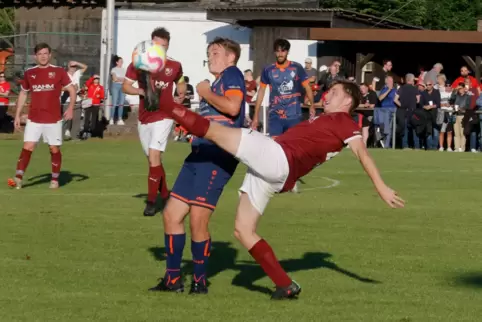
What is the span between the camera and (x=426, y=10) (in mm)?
49156

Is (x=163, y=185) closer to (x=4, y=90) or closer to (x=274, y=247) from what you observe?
(x=274, y=247)

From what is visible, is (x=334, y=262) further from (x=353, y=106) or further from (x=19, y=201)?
(x=19, y=201)


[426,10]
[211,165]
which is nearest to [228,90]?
[211,165]

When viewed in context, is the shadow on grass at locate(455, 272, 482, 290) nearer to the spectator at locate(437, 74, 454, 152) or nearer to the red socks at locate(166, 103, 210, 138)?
the red socks at locate(166, 103, 210, 138)

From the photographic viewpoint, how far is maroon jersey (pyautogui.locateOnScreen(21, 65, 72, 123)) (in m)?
16.7

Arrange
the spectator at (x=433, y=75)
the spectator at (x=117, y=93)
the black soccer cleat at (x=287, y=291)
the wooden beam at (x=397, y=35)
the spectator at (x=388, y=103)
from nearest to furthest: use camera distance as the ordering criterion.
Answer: the black soccer cleat at (x=287, y=291)
the spectator at (x=388, y=103)
the spectator at (x=433, y=75)
the spectator at (x=117, y=93)
the wooden beam at (x=397, y=35)

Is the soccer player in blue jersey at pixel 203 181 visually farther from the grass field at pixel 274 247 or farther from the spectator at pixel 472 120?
the spectator at pixel 472 120

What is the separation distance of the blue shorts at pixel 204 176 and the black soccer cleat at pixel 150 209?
5028mm

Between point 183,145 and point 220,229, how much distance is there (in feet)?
48.3

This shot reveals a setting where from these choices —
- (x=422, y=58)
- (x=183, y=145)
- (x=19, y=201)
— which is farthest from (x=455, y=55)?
(x=19, y=201)

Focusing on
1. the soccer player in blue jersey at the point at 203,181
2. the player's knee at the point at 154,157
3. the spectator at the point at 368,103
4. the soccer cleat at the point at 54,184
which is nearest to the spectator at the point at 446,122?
the spectator at the point at 368,103

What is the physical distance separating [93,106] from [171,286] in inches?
849

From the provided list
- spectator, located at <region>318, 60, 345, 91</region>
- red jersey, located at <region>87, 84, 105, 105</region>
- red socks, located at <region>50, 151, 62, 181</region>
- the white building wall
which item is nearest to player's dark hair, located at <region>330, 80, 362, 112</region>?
red socks, located at <region>50, 151, 62, 181</region>

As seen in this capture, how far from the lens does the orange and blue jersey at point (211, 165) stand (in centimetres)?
889
